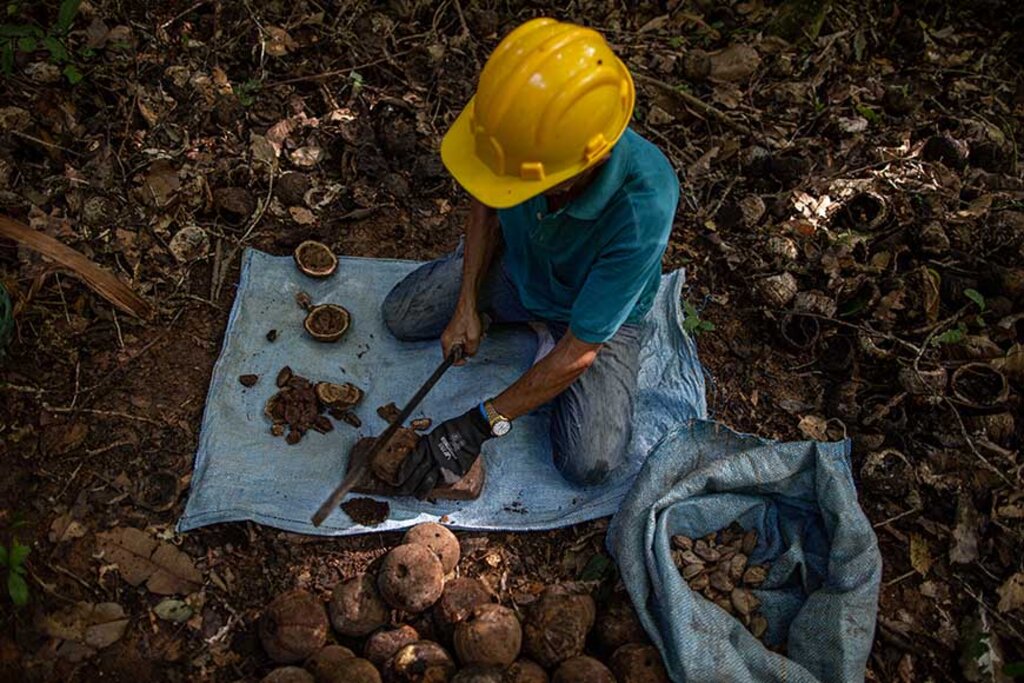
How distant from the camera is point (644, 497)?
112 inches

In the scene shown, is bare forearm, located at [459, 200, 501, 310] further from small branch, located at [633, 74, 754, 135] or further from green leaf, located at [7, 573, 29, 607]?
small branch, located at [633, 74, 754, 135]

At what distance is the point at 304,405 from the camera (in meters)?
3.06

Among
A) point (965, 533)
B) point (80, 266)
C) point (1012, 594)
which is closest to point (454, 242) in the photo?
point (80, 266)

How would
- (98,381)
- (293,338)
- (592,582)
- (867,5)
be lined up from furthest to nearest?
1. (867,5)
2. (293,338)
3. (98,381)
4. (592,582)

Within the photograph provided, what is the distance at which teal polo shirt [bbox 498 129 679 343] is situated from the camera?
2.30 m

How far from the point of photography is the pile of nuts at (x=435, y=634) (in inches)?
91.7

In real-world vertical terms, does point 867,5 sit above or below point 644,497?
above

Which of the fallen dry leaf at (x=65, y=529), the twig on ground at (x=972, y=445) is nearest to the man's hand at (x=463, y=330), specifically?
the fallen dry leaf at (x=65, y=529)

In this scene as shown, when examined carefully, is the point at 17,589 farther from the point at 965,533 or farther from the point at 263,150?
the point at 965,533

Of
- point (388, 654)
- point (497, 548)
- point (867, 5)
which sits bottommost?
point (497, 548)

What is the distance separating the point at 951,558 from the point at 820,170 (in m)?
2.19

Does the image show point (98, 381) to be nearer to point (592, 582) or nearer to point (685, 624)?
point (592, 582)

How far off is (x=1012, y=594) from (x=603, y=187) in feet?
7.45

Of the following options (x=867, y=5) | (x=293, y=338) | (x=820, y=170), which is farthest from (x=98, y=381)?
(x=867, y=5)
